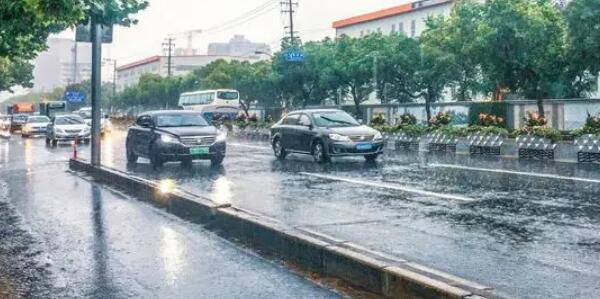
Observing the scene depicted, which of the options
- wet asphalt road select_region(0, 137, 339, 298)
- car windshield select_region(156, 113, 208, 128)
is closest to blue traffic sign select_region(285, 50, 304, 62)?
car windshield select_region(156, 113, 208, 128)

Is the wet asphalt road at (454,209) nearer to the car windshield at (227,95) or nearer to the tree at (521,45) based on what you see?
the tree at (521,45)

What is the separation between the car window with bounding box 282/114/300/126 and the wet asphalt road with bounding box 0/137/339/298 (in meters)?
9.60

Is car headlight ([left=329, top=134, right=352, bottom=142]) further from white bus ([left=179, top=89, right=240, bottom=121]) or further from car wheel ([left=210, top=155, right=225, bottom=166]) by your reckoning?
white bus ([left=179, top=89, right=240, bottom=121])

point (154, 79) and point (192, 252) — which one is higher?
point (154, 79)

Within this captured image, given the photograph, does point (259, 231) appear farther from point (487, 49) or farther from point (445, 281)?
point (487, 49)

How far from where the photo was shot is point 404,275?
575 cm

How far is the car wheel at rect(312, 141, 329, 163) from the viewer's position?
63.3ft

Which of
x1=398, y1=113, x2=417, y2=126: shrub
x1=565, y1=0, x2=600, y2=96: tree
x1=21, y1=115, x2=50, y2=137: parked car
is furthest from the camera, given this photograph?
x1=21, y1=115, x2=50, y2=137: parked car

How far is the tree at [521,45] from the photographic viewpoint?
2920cm

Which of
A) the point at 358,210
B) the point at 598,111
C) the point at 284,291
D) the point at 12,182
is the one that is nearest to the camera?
the point at 284,291

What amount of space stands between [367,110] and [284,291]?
33414 millimetres

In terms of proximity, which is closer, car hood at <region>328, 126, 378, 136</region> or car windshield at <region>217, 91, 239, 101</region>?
car hood at <region>328, 126, 378, 136</region>

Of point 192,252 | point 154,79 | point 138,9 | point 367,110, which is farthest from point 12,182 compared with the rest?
point 154,79

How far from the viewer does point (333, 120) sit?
2027cm
